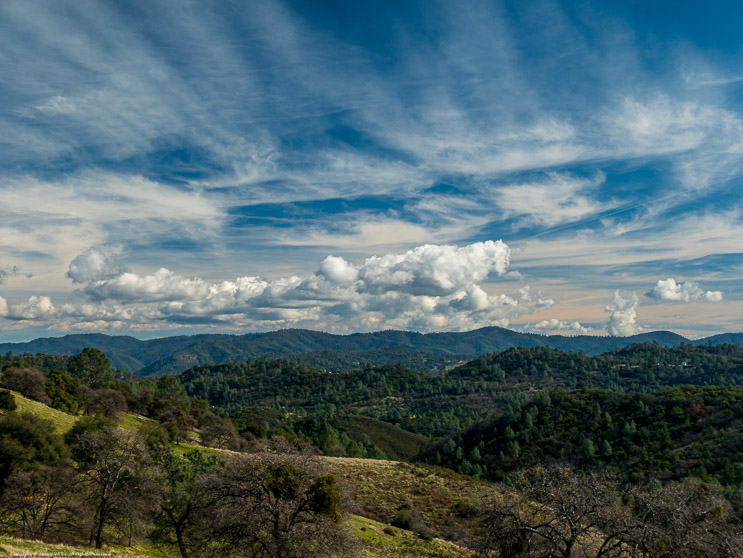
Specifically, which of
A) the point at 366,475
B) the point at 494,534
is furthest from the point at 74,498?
the point at 366,475

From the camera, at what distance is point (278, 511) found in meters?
23.8

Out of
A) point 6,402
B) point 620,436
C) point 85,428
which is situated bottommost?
point 620,436

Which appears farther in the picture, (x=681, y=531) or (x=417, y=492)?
(x=417, y=492)

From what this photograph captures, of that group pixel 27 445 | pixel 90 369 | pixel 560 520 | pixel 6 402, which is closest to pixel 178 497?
pixel 27 445

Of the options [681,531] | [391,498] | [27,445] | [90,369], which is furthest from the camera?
[90,369]

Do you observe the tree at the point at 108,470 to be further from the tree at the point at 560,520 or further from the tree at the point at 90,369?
the tree at the point at 90,369

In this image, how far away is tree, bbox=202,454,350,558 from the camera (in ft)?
77.0

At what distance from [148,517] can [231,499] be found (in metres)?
11.3

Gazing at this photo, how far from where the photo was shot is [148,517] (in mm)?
31719

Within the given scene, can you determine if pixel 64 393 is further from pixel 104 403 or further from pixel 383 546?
pixel 383 546

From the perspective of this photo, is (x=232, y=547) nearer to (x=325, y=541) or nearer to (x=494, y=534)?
(x=325, y=541)

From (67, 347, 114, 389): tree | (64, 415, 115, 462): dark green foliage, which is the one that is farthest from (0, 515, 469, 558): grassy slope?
(67, 347, 114, 389): tree

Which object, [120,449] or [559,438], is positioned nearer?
[120,449]

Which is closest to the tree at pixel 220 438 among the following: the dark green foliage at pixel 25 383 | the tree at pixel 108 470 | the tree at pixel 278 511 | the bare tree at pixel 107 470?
the dark green foliage at pixel 25 383
